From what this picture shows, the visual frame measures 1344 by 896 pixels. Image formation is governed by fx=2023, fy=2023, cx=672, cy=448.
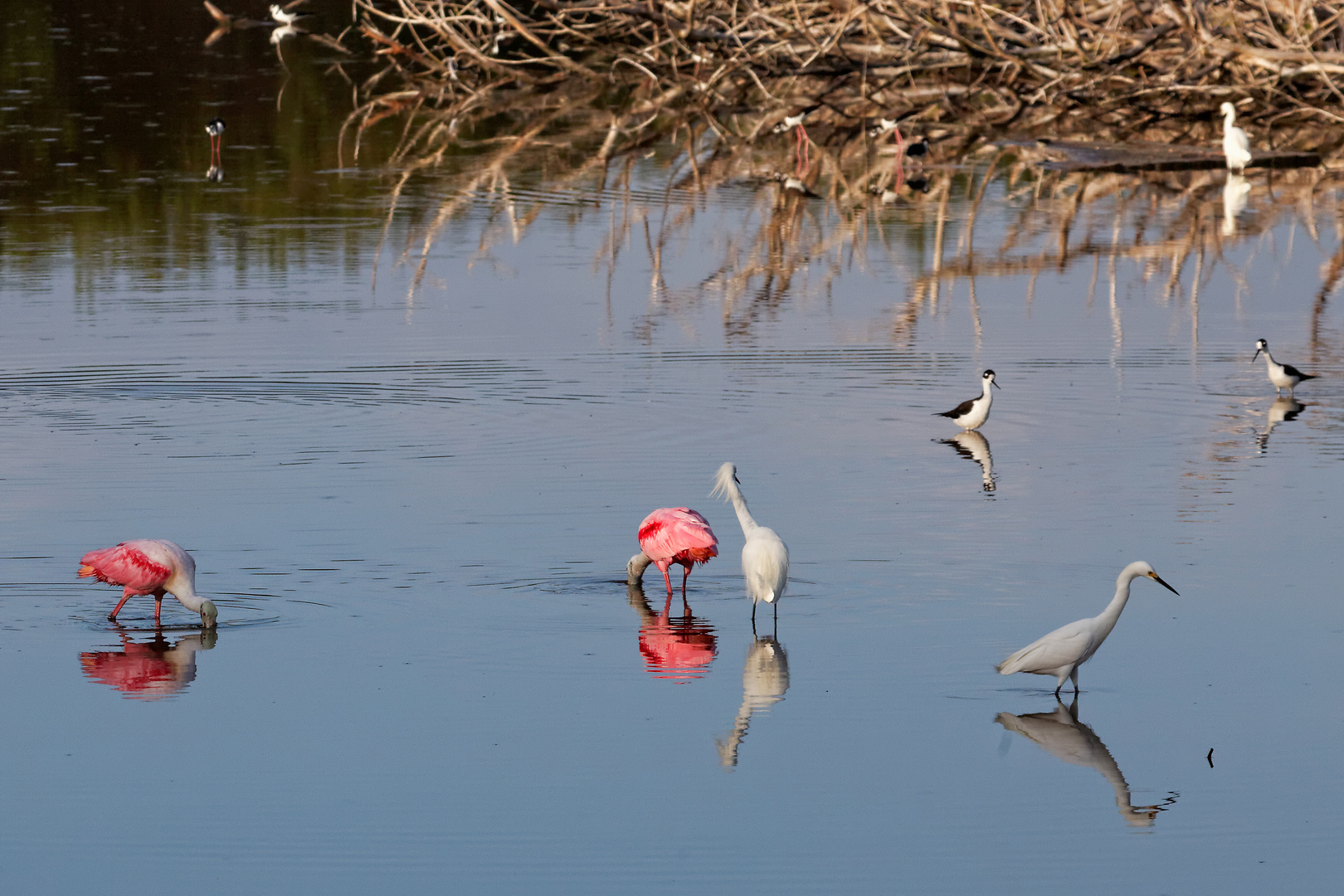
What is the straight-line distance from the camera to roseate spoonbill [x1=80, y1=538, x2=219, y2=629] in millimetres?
9125

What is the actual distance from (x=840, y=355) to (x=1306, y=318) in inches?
175

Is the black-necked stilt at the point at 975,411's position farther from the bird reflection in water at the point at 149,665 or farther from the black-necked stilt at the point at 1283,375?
the bird reflection in water at the point at 149,665

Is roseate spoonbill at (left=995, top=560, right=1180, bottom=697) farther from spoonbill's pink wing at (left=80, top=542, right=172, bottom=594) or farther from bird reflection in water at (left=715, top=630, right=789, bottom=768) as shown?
spoonbill's pink wing at (left=80, top=542, right=172, bottom=594)

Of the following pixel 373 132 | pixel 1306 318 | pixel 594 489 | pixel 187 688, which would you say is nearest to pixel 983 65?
pixel 373 132

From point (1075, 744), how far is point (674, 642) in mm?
2092

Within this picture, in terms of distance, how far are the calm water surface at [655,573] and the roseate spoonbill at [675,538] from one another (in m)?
0.28

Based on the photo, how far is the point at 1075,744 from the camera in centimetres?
765

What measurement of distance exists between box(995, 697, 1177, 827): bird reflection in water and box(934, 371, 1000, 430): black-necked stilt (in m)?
5.46

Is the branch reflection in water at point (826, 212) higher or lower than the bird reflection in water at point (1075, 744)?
higher

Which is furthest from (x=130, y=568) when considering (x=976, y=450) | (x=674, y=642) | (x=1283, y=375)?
(x=1283, y=375)

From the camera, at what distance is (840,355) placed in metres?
16.1

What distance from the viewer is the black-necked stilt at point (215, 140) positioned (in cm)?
3041

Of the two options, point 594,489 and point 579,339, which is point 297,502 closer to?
point 594,489

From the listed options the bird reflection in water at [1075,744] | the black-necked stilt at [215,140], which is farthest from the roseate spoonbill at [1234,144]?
the bird reflection in water at [1075,744]
